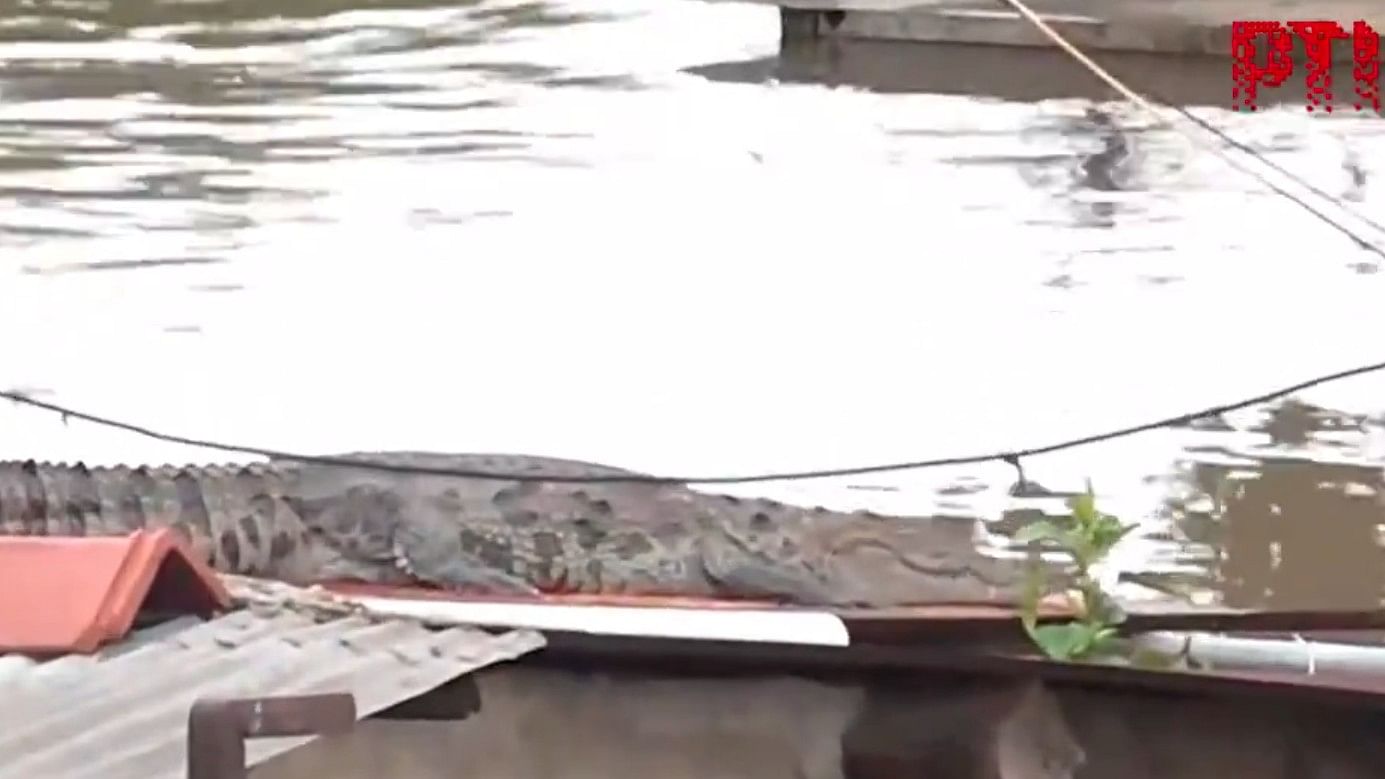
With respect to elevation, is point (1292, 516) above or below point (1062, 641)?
below

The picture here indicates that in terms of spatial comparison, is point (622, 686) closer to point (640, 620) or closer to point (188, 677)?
point (640, 620)

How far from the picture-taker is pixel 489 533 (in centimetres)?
178

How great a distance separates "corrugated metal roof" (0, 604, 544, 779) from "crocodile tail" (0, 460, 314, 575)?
1.08 feet

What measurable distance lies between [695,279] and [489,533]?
237cm

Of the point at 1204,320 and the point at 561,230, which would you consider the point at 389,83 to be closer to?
the point at 561,230

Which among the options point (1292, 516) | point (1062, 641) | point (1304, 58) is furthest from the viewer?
point (1304, 58)

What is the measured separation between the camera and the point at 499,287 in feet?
13.2

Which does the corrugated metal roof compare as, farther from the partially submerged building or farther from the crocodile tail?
the crocodile tail

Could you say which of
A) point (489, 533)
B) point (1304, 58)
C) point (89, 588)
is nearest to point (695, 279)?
point (489, 533)

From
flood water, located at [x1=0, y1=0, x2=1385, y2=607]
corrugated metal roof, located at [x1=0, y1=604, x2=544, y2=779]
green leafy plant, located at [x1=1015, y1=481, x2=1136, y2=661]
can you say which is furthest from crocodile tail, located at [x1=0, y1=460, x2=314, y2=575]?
flood water, located at [x1=0, y1=0, x2=1385, y2=607]

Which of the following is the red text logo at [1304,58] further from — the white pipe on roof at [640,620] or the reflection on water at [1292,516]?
the white pipe on roof at [640,620]

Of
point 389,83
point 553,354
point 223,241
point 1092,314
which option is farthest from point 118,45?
point 1092,314

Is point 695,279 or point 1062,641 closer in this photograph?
point 1062,641

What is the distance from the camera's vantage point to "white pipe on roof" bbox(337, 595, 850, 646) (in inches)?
54.2
